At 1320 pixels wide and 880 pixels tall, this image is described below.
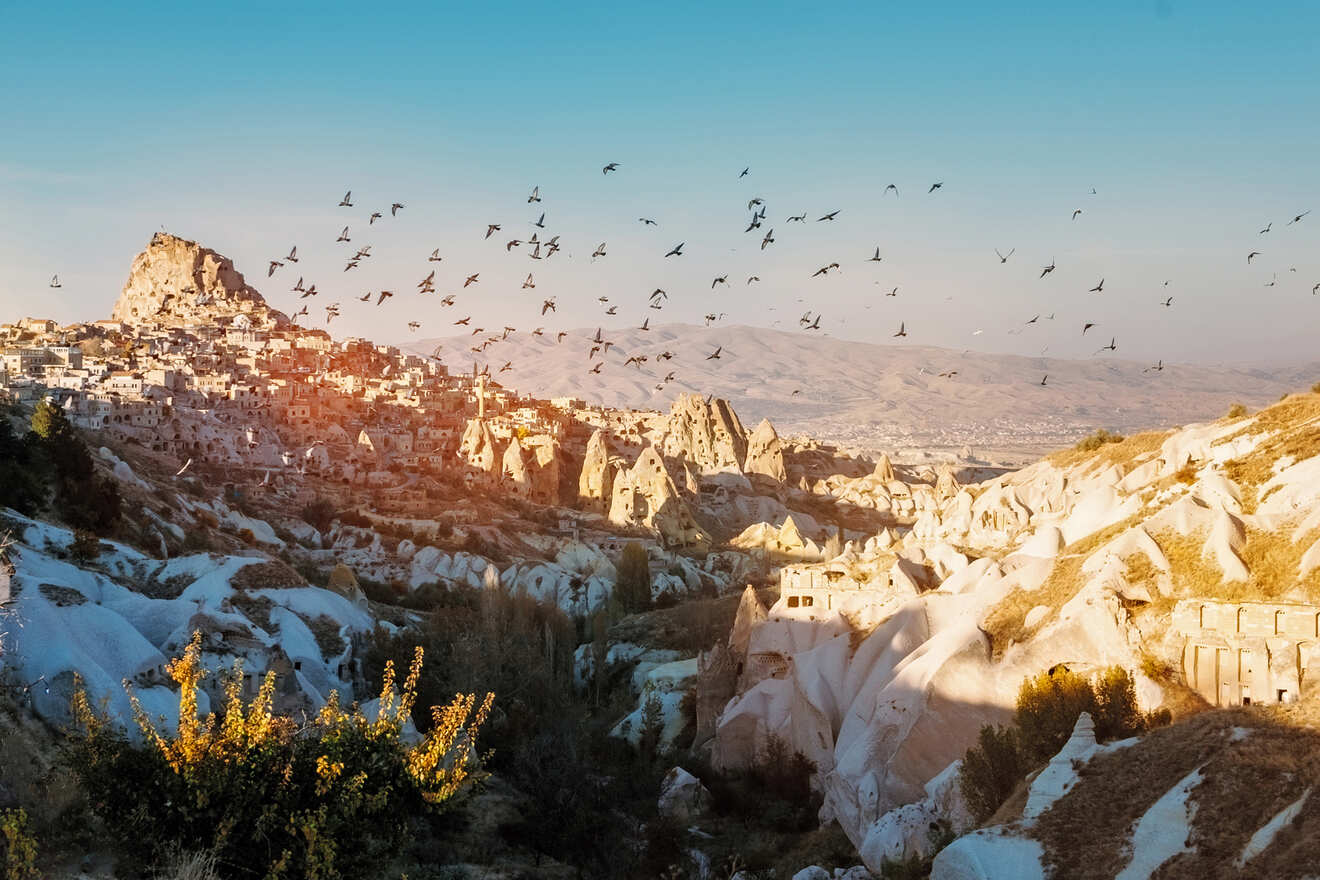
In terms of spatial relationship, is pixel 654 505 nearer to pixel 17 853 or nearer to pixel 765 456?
pixel 765 456

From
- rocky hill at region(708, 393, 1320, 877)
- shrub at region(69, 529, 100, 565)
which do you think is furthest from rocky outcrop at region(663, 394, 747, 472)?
shrub at region(69, 529, 100, 565)

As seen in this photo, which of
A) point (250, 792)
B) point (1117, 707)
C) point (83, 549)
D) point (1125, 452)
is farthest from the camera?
point (1125, 452)

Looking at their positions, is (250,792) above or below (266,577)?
above

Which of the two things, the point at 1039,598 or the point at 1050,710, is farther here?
the point at 1039,598

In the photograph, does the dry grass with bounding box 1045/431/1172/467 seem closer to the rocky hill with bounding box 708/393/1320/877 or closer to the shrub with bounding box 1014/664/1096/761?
the rocky hill with bounding box 708/393/1320/877

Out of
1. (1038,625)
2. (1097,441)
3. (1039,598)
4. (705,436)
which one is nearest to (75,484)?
(1039,598)

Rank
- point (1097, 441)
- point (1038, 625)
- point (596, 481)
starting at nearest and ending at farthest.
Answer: point (1038, 625)
point (1097, 441)
point (596, 481)

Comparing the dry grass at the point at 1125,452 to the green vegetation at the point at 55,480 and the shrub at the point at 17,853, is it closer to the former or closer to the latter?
the green vegetation at the point at 55,480

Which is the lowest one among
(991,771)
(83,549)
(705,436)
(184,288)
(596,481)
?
(991,771)

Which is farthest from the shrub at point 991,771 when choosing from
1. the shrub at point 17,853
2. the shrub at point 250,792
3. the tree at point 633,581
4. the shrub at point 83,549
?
the tree at point 633,581
